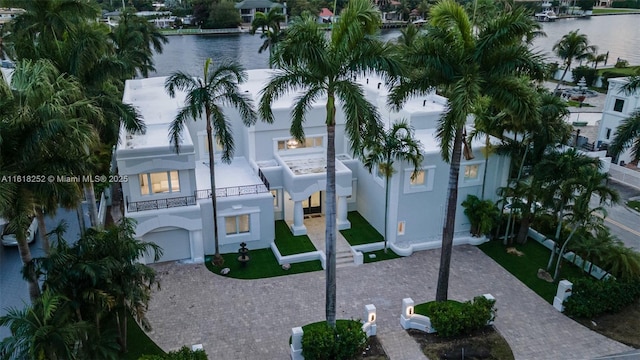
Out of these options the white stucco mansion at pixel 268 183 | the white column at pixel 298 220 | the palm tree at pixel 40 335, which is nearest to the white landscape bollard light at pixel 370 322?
the white stucco mansion at pixel 268 183

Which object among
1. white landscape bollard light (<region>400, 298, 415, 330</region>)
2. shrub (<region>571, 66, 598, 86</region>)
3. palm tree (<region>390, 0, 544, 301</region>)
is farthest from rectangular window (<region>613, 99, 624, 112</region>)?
shrub (<region>571, 66, 598, 86</region>)

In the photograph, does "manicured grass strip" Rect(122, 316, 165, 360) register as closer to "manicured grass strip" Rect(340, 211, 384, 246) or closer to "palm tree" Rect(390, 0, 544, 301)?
"manicured grass strip" Rect(340, 211, 384, 246)

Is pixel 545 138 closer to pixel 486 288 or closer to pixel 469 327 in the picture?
pixel 486 288

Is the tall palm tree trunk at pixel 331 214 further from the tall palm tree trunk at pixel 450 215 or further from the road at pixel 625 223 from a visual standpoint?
the road at pixel 625 223

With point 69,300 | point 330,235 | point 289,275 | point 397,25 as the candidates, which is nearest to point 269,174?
point 289,275

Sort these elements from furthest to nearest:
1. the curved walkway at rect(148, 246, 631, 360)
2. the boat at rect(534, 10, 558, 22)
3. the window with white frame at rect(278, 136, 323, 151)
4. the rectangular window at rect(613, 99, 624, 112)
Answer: the boat at rect(534, 10, 558, 22)
the rectangular window at rect(613, 99, 624, 112)
the window with white frame at rect(278, 136, 323, 151)
the curved walkway at rect(148, 246, 631, 360)

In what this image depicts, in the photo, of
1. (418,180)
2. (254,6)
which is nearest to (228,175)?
(418,180)

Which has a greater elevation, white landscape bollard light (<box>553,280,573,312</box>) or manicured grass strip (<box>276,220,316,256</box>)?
white landscape bollard light (<box>553,280,573,312</box>)
